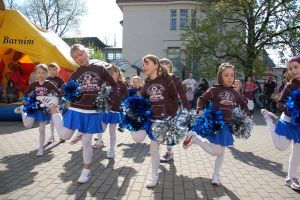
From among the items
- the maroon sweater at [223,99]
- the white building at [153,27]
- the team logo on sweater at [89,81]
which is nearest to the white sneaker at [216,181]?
the maroon sweater at [223,99]

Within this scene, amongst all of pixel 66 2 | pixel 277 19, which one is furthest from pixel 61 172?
pixel 66 2

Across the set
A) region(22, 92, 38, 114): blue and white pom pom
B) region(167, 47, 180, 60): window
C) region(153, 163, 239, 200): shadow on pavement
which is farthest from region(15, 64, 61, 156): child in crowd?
region(167, 47, 180, 60): window

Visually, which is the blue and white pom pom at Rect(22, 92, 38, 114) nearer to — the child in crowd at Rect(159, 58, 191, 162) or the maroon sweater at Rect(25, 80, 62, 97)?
the maroon sweater at Rect(25, 80, 62, 97)

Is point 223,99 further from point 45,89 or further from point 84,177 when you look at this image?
point 45,89

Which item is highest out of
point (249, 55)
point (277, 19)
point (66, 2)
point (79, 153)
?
point (66, 2)

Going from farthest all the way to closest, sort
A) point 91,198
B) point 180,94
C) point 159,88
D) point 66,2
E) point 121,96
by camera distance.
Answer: point 66,2, point 121,96, point 180,94, point 159,88, point 91,198

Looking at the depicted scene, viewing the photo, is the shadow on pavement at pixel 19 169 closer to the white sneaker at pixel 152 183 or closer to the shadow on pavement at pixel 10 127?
the white sneaker at pixel 152 183

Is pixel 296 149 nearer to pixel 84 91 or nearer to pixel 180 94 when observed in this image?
pixel 180 94

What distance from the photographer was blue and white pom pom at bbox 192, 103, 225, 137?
505cm

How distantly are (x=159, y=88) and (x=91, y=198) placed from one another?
1.85 m

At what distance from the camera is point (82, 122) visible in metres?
5.27

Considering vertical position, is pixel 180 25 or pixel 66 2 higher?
pixel 66 2

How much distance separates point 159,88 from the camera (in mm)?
5203

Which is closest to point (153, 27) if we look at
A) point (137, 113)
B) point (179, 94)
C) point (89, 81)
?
point (179, 94)
